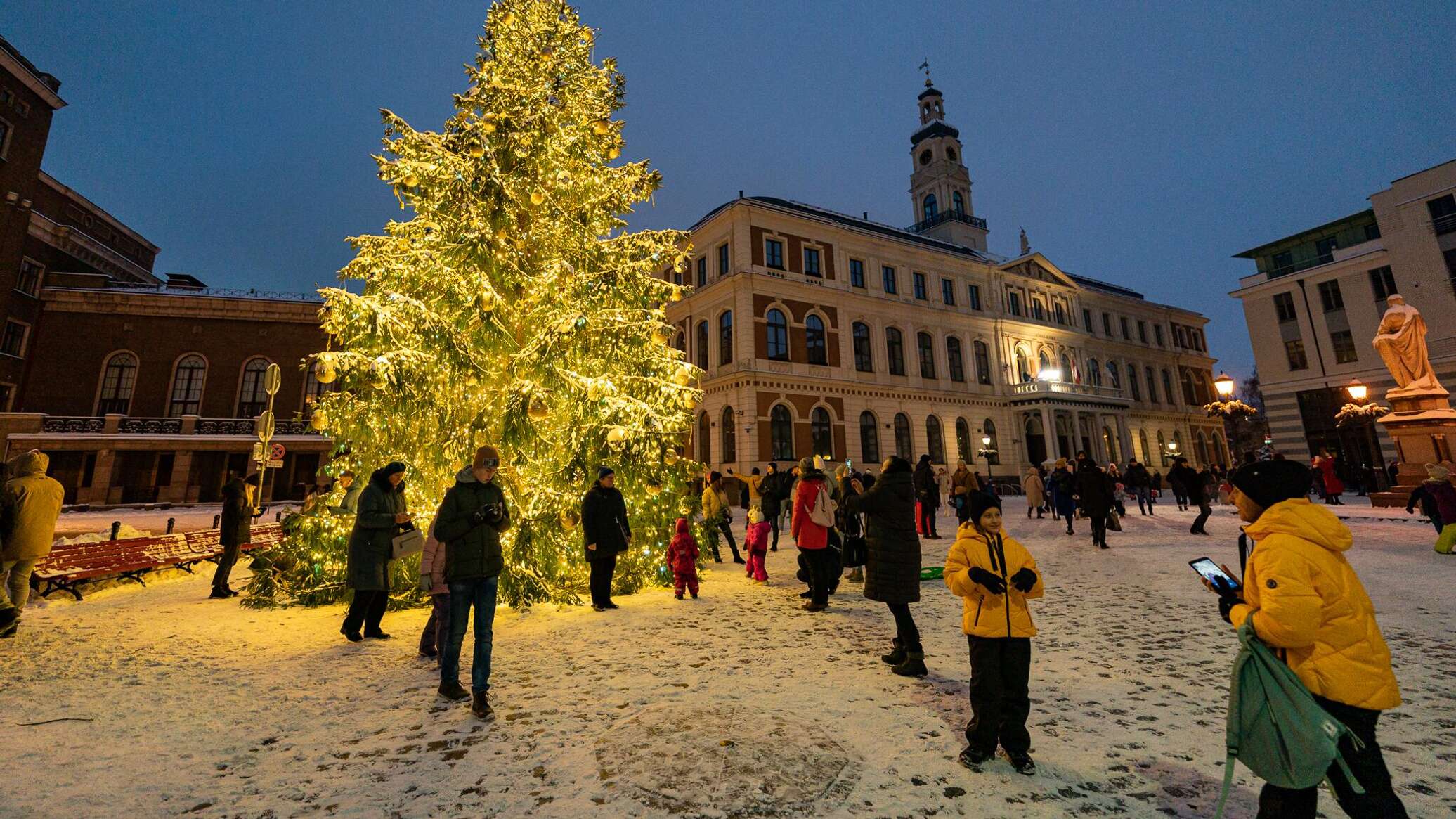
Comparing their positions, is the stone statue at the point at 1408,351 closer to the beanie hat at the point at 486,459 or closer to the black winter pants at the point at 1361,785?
the black winter pants at the point at 1361,785

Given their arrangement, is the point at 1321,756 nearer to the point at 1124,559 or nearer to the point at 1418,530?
the point at 1124,559

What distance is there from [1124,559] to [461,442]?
1152 centimetres

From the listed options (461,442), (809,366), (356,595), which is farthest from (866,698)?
(809,366)

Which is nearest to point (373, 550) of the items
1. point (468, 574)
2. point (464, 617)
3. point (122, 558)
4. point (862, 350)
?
point (464, 617)

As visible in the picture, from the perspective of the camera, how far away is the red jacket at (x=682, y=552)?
8.00m

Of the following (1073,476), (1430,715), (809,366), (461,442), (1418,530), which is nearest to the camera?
(1430,715)

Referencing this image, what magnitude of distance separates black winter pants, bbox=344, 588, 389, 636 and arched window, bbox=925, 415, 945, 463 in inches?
1171

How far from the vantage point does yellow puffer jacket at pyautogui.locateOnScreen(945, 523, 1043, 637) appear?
3395mm

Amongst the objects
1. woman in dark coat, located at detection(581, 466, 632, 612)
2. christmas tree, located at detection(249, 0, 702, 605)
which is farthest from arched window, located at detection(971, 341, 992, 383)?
woman in dark coat, located at detection(581, 466, 632, 612)

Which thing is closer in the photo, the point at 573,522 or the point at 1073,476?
the point at 573,522

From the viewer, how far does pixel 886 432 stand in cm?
3027

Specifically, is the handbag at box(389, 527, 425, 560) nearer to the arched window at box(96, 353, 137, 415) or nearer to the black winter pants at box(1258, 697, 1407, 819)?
the black winter pants at box(1258, 697, 1407, 819)

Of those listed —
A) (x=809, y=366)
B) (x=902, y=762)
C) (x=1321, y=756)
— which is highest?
(x=809, y=366)

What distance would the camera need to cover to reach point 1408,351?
1484cm
